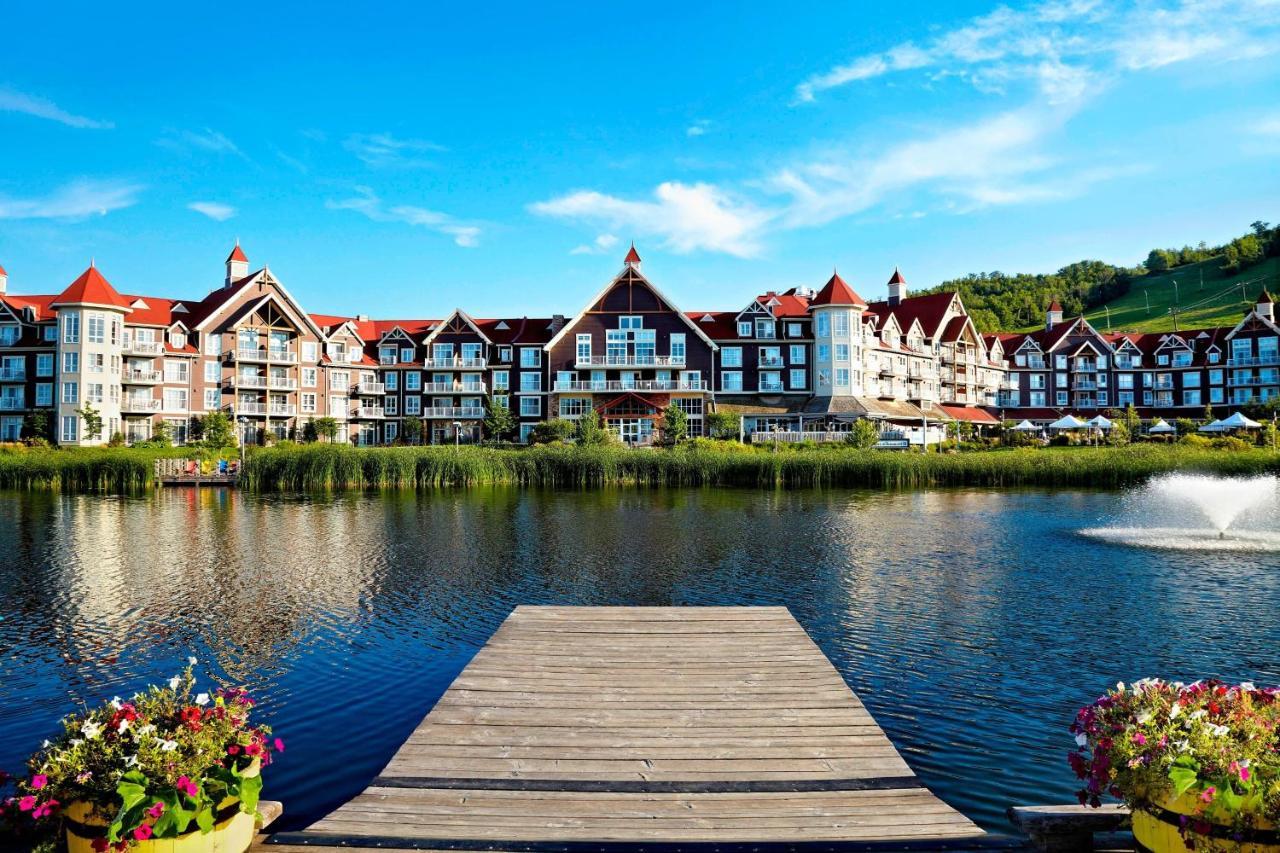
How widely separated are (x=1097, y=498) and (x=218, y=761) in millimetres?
37996

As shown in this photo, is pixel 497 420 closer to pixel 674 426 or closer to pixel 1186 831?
pixel 674 426

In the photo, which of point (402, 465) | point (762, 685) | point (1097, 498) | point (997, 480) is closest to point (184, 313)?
point (402, 465)

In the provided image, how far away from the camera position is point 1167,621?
1428 centimetres

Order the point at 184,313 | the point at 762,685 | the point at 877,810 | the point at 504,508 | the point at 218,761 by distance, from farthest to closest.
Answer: the point at 184,313, the point at 504,508, the point at 762,685, the point at 877,810, the point at 218,761

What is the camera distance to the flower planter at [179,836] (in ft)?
15.4

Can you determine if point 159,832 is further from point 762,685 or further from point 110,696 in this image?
point 110,696

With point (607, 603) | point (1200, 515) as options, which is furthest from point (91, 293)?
point (1200, 515)

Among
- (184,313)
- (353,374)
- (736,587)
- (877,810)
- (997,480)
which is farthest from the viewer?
(353,374)

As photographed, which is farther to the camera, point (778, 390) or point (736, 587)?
point (778, 390)

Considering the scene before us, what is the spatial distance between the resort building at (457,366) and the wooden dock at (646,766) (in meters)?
54.9

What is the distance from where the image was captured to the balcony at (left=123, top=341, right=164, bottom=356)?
2466 inches

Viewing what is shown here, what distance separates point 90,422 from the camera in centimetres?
5925

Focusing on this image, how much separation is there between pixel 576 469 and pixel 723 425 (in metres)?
22.0

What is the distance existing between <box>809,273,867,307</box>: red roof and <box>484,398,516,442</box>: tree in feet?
85.7
